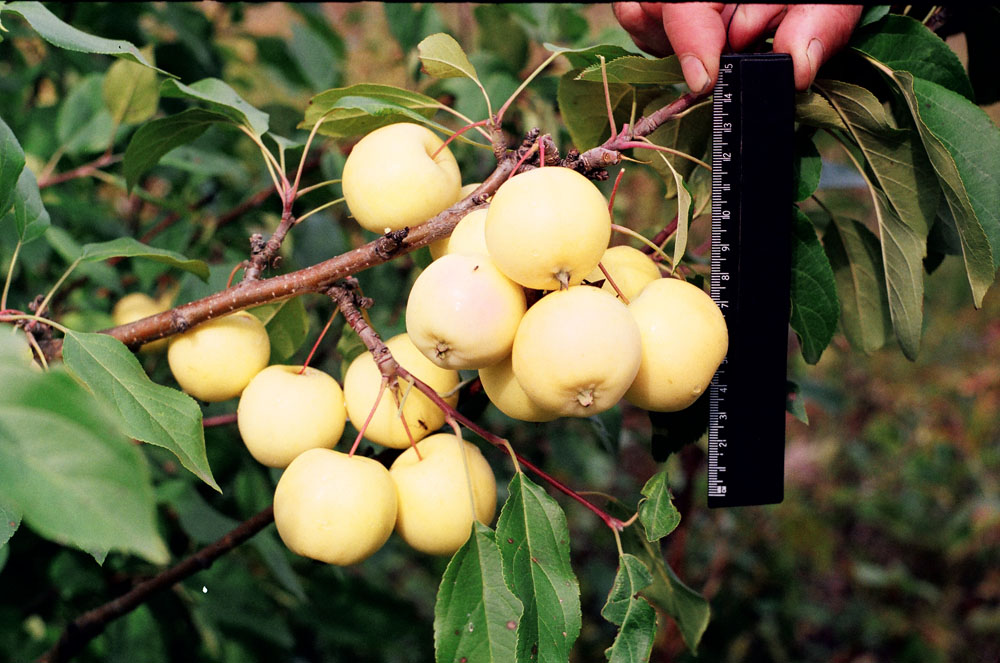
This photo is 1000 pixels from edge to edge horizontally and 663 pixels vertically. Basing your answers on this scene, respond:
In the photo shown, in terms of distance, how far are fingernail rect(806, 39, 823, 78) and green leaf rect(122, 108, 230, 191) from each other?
0.70 m

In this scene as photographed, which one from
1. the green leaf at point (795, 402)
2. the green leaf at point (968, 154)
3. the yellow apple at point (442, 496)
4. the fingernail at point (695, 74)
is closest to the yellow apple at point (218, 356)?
the yellow apple at point (442, 496)

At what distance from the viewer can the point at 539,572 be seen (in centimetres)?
76

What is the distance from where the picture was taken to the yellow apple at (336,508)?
75cm

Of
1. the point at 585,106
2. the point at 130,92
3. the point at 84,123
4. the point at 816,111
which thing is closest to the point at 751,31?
the point at 816,111

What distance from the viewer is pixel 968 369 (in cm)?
308

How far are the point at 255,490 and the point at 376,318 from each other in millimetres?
423

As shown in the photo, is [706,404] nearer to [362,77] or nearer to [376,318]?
[376,318]

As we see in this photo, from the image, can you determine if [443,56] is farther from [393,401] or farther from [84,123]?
[84,123]

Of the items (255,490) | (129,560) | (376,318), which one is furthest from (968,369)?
(129,560)

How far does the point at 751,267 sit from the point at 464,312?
0.35m

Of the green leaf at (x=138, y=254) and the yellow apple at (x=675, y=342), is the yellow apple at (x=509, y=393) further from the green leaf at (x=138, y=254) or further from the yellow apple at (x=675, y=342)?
the green leaf at (x=138, y=254)

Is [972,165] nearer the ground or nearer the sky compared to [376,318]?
nearer the sky

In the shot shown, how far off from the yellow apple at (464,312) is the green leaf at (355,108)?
0.26 metres

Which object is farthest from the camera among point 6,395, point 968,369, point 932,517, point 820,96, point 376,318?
point 968,369
